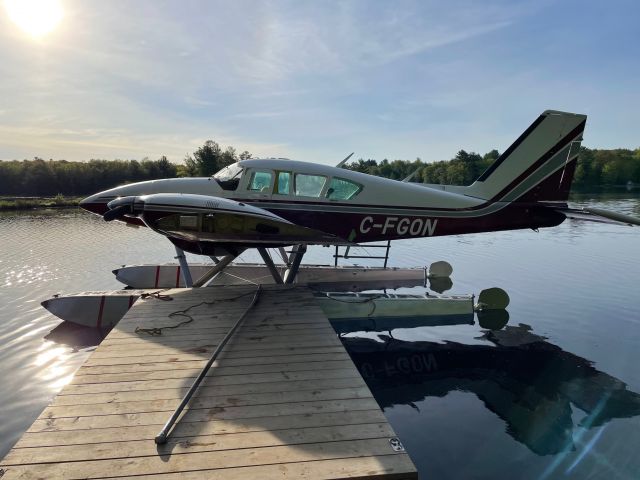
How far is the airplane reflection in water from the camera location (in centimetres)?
580

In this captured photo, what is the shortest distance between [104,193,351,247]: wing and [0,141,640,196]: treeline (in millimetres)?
32521

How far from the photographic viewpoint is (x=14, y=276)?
13.6 meters

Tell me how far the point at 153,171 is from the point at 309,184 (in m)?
81.6

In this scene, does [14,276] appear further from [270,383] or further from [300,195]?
[270,383]

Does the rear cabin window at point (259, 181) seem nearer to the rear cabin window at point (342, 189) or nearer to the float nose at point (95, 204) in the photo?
the rear cabin window at point (342, 189)

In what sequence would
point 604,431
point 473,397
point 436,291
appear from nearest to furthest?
point 604,431
point 473,397
point 436,291

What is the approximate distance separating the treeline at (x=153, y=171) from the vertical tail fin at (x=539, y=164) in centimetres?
2882

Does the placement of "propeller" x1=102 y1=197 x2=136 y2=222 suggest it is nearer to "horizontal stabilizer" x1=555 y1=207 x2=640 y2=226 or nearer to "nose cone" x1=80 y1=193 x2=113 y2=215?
"nose cone" x1=80 y1=193 x2=113 y2=215

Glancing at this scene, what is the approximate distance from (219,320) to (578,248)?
62.1ft

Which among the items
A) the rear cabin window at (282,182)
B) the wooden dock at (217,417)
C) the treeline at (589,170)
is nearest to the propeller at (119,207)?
the wooden dock at (217,417)

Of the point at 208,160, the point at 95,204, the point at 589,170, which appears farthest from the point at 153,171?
the point at 589,170

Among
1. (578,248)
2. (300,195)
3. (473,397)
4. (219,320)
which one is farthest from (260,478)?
(578,248)

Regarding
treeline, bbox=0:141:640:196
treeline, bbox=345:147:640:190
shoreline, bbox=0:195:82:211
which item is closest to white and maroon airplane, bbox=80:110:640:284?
treeline, bbox=0:141:640:196

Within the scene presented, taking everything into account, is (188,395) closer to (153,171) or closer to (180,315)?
(180,315)
